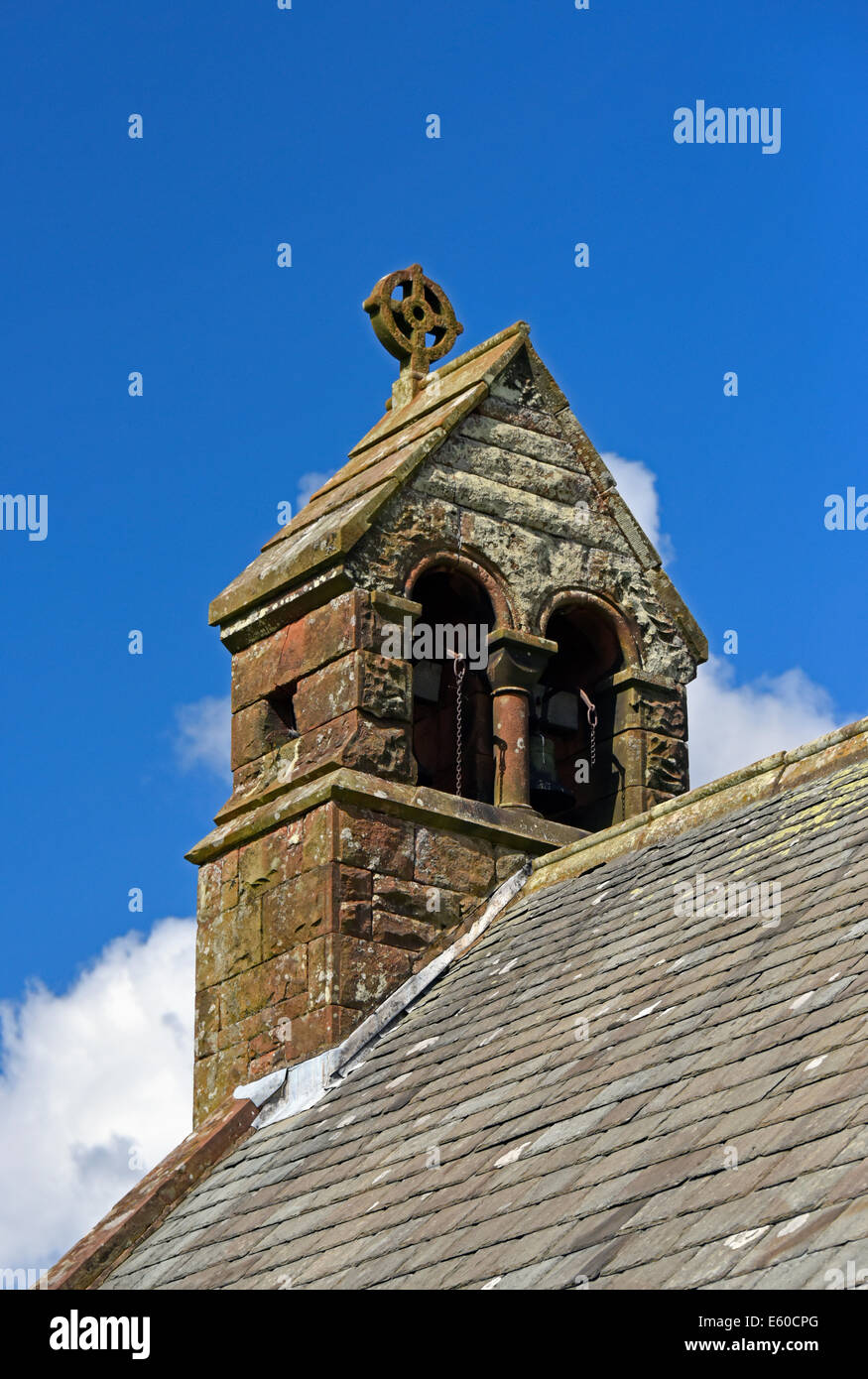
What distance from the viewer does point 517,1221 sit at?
250 inches

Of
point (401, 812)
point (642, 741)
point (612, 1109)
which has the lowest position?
Result: point (612, 1109)

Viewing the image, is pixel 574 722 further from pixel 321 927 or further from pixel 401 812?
pixel 321 927

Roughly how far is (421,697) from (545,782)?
76 cm

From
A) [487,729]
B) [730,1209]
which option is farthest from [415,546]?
[730,1209]

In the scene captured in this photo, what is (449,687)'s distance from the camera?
1133 cm

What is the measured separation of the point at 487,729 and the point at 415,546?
1.02 meters

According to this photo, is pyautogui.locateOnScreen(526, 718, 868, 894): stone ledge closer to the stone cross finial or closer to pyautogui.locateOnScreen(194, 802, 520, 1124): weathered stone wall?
pyautogui.locateOnScreen(194, 802, 520, 1124): weathered stone wall

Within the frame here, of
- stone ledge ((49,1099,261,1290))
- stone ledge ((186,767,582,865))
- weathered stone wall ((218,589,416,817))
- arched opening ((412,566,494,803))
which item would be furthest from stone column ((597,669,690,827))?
stone ledge ((49,1099,261,1290))

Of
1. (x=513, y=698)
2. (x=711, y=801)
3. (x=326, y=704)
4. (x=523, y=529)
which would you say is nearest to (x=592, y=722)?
(x=513, y=698)

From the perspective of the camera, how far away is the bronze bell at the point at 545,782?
1109cm

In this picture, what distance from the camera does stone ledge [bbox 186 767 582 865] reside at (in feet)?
33.2

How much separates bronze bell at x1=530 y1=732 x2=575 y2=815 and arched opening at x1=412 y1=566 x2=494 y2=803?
276 millimetres
